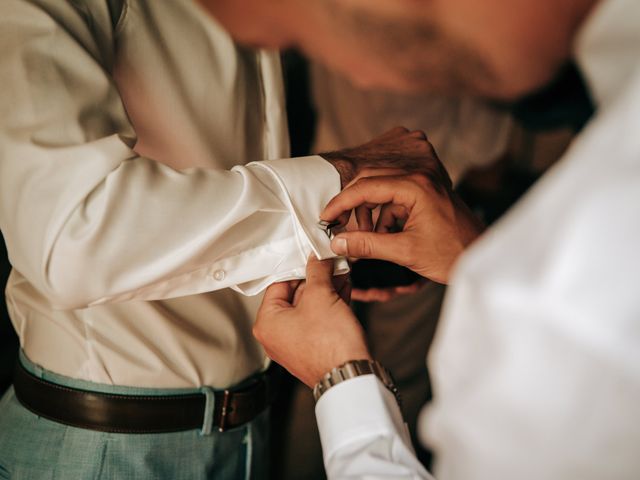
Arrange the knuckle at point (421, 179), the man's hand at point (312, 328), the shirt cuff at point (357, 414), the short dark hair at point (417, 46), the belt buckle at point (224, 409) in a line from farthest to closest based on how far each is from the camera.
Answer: the belt buckle at point (224, 409) < the knuckle at point (421, 179) < the man's hand at point (312, 328) < the shirt cuff at point (357, 414) < the short dark hair at point (417, 46)

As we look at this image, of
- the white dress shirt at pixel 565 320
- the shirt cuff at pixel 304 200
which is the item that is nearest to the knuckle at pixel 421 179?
the shirt cuff at pixel 304 200

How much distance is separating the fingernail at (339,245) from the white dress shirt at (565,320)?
1.27 feet

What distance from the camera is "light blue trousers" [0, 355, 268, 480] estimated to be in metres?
0.86

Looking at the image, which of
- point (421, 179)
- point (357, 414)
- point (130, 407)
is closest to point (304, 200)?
point (421, 179)

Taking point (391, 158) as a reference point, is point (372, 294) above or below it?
below

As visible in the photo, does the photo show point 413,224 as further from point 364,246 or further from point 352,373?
point 352,373

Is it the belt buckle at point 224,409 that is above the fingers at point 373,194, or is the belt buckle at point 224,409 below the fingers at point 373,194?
below

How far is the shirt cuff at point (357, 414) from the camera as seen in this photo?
0.60 meters

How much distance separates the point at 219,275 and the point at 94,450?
35 cm

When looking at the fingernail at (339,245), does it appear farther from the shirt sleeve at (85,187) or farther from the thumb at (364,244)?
the shirt sleeve at (85,187)

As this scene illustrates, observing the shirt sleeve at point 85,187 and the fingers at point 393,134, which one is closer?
the shirt sleeve at point 85,187

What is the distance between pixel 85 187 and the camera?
65cm

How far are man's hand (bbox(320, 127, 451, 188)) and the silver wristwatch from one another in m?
0.28

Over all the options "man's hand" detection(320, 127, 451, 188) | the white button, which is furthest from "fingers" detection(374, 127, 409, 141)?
the white button
